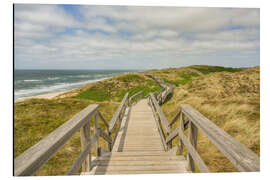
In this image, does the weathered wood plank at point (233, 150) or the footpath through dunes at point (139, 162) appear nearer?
the weathered wood plank at point (233, 150)

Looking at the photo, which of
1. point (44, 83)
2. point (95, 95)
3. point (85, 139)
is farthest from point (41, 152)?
point (44, 83)

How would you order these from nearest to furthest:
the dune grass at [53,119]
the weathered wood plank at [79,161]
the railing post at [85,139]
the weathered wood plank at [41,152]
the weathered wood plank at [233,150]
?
1. the weathered wood plank at [41,152]
2. the weathered wood plank at [233,150]
3. the weathered wood plank at [79,161]
4. the railing post at [85,139]
5. the dune grass at [53,119]

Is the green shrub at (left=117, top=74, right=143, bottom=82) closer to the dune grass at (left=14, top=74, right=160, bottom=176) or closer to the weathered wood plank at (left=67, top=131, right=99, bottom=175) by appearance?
the dune grass at (left=14, top=74, right=160, bottom=176)

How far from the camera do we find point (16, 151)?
14.8 ft

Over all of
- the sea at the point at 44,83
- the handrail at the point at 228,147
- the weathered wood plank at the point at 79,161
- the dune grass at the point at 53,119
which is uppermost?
the sea at the point at 44,83

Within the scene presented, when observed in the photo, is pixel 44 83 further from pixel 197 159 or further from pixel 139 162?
pixel 197 159

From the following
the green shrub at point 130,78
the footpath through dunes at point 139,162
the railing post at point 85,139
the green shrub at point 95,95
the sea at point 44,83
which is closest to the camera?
the railing post at point 85,139

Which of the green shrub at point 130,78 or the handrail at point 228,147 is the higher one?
the green shrub at point 130,78

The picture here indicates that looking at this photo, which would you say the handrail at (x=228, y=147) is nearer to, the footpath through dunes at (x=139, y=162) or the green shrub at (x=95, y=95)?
the footpath through dunes at (x=139, y=162)

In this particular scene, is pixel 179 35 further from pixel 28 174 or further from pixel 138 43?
pixel 28 174

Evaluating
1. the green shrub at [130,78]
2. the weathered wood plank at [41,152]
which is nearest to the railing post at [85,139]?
the weathered wood plank at [41,152]
